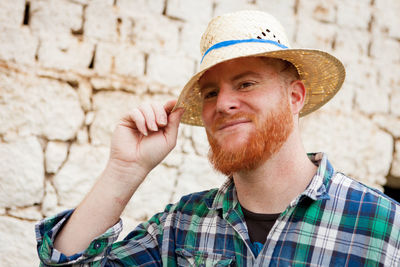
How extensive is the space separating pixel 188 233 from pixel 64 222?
0.55 metres

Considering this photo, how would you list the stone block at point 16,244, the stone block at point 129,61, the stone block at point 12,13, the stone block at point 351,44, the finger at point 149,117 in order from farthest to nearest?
the stone block at point 351,44 → the stone block at point 129,61 → the stone block at point 12,13 → the stone block at point 16,244 → the finger at point 149,117

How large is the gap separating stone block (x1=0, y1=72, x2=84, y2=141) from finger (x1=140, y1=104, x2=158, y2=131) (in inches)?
51.7

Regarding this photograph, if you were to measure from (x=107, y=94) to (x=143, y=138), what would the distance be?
1313 mm

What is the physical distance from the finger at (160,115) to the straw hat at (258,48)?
3.3 inches

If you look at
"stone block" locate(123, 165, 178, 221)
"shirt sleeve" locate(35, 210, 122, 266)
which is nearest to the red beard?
"shirt sleeve" locate(35, 210, 122, 266)

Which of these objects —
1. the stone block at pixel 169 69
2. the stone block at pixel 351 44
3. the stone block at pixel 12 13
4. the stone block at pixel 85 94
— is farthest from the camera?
the stone block at pixel 351 44

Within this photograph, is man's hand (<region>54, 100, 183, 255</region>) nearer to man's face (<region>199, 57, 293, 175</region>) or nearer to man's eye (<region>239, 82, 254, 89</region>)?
man's face (<region>199, 57, 293, 175</region>)

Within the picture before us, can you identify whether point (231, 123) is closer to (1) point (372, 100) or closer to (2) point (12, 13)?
(2) point (12, 13)

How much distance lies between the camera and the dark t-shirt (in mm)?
1617

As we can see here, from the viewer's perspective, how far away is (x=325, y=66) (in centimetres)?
188

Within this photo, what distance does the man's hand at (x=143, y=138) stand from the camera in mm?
1779

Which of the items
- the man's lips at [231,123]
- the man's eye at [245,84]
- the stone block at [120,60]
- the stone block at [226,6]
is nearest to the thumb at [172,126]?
the man's lips at [231,123]

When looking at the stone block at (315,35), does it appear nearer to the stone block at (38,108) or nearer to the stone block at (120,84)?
the stone block at (120,84)

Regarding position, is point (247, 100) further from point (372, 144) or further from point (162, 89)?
point (372, 144)
